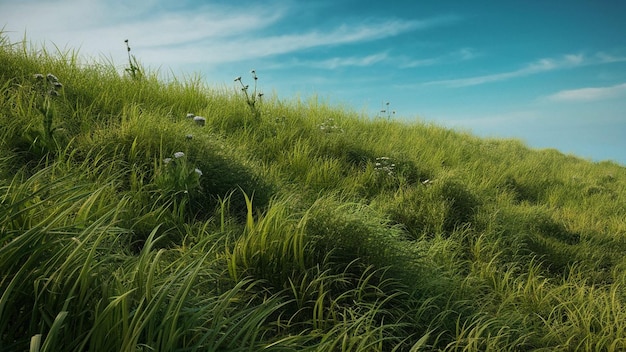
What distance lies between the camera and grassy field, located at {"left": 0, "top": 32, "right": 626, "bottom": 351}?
1520mm

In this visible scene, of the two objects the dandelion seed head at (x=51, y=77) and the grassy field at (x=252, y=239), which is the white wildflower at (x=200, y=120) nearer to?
the grassy field at (x=252, y=239)

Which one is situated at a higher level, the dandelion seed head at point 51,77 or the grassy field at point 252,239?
the dandelion seed head at point 51,77

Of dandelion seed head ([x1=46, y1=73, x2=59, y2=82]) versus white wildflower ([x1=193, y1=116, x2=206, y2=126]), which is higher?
dandelion seed head ([x1=46, y1=73, x2=59, y2=82])

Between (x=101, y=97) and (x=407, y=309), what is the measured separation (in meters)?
3.80

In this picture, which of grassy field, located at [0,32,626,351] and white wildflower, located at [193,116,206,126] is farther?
white wildflower, located at [193,116,206,126]

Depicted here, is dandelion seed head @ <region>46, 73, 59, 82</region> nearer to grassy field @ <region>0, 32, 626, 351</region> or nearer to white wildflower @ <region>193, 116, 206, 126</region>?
grassy field @ <region>0, 32, 626, 351</region>

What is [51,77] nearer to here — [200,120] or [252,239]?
[200,120]

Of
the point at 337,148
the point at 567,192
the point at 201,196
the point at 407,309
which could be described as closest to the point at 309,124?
the point at 337,148

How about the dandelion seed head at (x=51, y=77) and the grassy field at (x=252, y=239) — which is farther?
the dandelion seed head at (x=51, y=77)

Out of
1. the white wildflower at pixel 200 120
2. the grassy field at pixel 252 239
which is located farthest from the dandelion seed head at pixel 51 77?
the white wildflower at pixel 200 120

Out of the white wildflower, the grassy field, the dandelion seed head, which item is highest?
the dandelion seed head

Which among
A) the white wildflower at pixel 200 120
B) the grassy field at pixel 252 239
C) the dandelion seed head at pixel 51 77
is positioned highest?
the dandelion seed head at pixel 51 77

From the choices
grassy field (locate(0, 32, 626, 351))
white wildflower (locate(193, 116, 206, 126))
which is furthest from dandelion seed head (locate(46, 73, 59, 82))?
white wildflower (locate(193, 116, 206, 126))

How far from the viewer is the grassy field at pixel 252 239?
4.99ft
